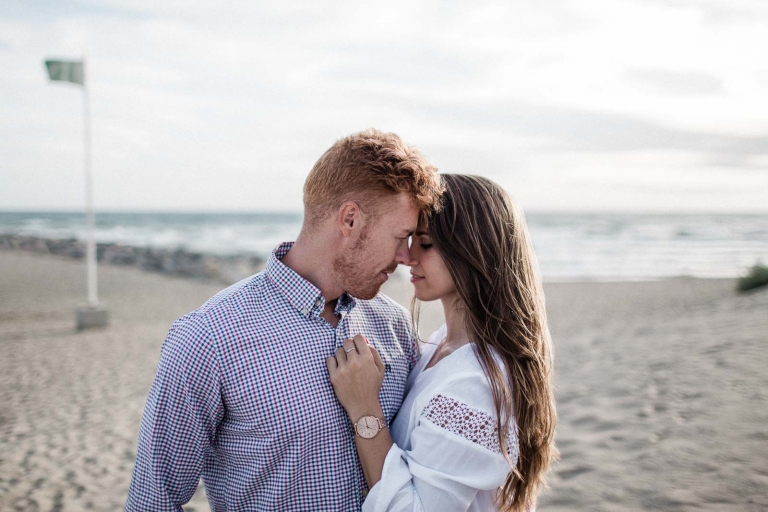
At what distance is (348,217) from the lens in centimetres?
209

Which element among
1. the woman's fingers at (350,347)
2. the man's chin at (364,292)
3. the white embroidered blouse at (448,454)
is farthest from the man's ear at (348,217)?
the white embroidered blouse at (448,454)

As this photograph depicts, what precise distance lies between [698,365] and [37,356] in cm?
953

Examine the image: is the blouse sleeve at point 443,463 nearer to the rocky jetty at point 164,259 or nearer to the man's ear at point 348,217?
the man's ear at point 348,217

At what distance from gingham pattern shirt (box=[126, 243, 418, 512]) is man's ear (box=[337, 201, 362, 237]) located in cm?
24

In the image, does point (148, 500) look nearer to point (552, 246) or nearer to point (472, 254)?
point (472, 254)

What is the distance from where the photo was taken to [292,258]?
2205 millimetres

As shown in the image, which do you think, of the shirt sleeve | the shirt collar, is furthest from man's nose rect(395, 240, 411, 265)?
the shirt sleeve

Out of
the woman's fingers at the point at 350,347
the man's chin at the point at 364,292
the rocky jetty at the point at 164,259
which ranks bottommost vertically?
the rocky jetty at the point at 164,259

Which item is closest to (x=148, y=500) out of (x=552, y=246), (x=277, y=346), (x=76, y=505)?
(x=277, y=346)

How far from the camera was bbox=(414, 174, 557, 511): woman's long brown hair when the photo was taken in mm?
2107

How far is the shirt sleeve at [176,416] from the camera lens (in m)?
1.80

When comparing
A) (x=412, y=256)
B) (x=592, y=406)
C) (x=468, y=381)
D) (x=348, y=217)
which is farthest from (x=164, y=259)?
(x=468, y=381)

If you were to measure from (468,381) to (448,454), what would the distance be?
0.81 ft

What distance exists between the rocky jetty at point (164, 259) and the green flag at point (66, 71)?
9000mm
